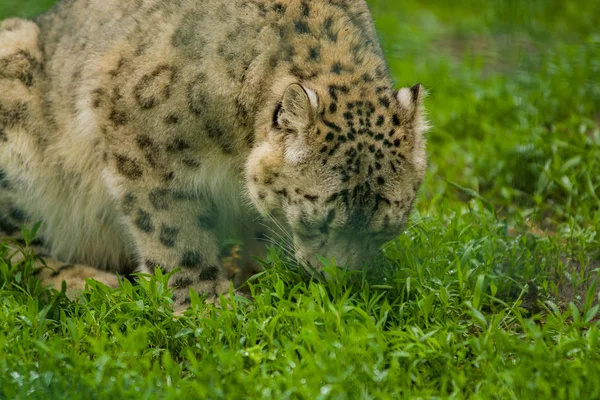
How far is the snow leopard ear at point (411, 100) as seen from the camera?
491 cm

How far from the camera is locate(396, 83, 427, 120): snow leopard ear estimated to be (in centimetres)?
491

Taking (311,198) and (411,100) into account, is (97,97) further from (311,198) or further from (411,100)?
(411,100)

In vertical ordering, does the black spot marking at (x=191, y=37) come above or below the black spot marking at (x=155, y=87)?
above

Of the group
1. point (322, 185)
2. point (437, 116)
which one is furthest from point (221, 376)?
point (437, 116)

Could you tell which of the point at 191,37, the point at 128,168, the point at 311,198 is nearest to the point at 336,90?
the point at 311,198

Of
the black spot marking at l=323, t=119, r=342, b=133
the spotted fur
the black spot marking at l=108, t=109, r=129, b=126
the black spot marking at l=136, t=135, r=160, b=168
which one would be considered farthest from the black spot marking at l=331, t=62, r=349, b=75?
the black spot marking at l=108, t=109, r=129, b=126

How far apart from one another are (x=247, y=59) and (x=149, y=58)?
64cm

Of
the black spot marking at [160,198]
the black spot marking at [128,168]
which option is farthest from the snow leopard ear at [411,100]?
the black spot marking at [128,168]

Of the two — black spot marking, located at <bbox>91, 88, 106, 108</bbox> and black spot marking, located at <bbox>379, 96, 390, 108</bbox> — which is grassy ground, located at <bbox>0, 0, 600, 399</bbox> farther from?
black spot marking, located at <bbox>91, 88, 106, 108</bbox>

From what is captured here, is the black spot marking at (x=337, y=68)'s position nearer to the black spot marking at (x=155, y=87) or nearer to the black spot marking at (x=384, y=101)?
the black spot marking at (x=384, y=101)

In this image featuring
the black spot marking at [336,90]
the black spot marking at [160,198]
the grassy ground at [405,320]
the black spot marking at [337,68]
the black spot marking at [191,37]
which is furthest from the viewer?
the black spot marking at [160,198]

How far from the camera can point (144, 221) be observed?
5438 mm

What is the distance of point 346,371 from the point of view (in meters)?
4.04

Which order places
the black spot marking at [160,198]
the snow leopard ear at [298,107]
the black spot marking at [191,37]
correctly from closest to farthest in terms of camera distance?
the snow leopard ear at [298,107] → the black spot marking at [191,37] → the black spot marking at [160,198]
